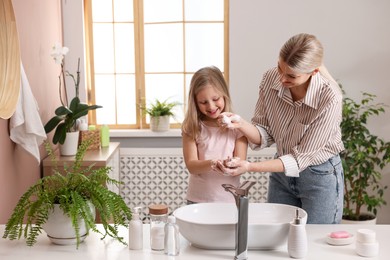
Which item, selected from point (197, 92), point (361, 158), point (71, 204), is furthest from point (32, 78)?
point (361, 158)

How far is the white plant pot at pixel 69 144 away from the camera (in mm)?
3230

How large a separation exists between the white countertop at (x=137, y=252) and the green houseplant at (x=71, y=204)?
0.03 m

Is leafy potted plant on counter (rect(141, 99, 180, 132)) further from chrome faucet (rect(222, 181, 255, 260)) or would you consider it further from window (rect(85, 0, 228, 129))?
chrome faucet (rect(222, 181, 255, 260))

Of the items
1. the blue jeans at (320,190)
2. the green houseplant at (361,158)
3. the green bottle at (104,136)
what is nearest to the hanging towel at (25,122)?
the green bottle at (104,136)

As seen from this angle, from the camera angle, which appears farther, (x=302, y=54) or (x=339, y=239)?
(x=302, y=54)

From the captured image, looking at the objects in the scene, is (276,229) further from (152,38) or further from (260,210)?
(152,38)

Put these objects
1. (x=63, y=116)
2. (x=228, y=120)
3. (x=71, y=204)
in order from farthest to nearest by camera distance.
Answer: (x=63, y=116) → (x=228, y=120) → (x=71, y=204)

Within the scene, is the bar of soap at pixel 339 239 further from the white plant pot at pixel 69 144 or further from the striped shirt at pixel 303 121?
the white plant pot at pixel 69 144

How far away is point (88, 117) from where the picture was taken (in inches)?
158

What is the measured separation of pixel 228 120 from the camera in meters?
2.15

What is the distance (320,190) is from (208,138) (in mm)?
494

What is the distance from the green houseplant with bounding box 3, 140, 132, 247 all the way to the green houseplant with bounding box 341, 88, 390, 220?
2.07 meters

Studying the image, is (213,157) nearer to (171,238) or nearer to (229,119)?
(229,119)

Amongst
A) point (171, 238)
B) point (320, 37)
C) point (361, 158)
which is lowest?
point (361, 158)
